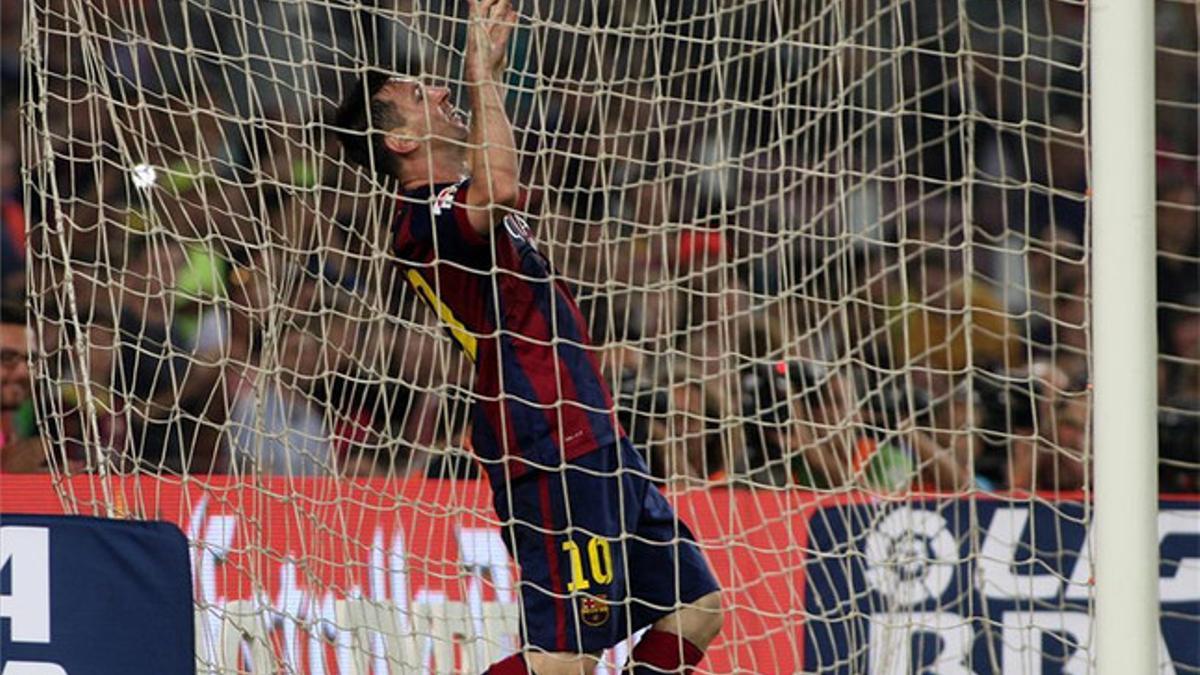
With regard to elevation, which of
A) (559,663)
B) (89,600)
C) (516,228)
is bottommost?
(559,663)

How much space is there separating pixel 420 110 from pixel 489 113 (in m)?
0.35

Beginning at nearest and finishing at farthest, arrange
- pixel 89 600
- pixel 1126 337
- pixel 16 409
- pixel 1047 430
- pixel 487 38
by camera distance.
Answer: pixel 1126 337, pixel 487 38, pixel 89 600, pixel 16 409, pixel 1047 430

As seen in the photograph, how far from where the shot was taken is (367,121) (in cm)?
336

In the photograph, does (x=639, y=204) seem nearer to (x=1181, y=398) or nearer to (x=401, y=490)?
(x=401, y=490)

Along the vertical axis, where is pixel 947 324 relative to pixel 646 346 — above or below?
above

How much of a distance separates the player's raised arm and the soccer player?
0.20ft

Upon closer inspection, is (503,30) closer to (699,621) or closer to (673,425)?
(699,621)

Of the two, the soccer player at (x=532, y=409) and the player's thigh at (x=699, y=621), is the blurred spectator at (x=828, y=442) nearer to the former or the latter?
the player's thigh at (x=699, y=621)

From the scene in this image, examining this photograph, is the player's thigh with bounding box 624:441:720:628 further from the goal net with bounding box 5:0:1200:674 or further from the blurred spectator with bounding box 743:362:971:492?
the blurred spectator with bounding box 743:362:971:492

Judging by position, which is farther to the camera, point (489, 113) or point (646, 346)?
point (646, 346)

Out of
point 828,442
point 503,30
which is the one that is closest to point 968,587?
→ point 828,442

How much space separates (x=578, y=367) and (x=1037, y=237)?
8.00 ft

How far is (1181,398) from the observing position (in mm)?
5477

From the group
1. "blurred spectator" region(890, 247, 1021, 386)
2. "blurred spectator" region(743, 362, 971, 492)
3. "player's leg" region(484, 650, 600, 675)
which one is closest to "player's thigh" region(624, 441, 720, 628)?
"player's leg" region(484, 650, 600, 675)
